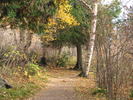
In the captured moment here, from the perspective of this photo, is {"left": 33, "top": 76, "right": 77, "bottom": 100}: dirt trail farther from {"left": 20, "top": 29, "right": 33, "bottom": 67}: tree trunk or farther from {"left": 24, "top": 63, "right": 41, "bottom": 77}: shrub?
{"left": 20, "top": 29, "right": 33, "bottom": 67}: tree trunk

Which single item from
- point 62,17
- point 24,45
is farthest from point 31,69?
point 62,17

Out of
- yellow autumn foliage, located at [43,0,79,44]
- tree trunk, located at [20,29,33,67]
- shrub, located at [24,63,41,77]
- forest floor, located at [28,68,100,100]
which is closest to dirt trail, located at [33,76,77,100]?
forest floor, located at [28,68,100,100]

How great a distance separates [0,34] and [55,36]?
5989 millimetres

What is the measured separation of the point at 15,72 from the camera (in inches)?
328

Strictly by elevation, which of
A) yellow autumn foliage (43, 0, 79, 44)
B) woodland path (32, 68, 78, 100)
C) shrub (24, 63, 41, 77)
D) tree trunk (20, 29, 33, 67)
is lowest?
woodland path (32, 68, 78, 100)

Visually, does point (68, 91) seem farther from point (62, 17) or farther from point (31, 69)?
point (62, 17)

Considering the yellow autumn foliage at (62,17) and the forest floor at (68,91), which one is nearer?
the forest floor at (68,91)

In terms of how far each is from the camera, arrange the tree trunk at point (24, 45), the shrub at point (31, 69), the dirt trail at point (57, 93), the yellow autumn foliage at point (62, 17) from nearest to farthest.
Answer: the dirt trail at point (57, 93)
the yellow autumn foliage at point (62, 17)
the shrub at point (31, 69)
the tree trunk at point (24, 45)

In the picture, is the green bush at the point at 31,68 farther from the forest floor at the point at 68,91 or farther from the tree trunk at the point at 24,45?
the forest floor at the point at 68,91

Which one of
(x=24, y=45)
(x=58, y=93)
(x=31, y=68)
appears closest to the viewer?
(x=58, y=93)

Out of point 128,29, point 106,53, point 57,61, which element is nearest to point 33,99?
point 106,53

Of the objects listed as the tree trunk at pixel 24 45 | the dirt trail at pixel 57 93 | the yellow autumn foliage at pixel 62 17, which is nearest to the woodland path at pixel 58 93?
the dirt trail at pixel 57 93

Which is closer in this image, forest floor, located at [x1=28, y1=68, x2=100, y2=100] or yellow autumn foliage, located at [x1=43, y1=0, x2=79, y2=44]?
forest floor, located at [x1=28, y1=68, x2=100, y2=100]

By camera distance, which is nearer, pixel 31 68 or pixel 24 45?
pixel 31 68
